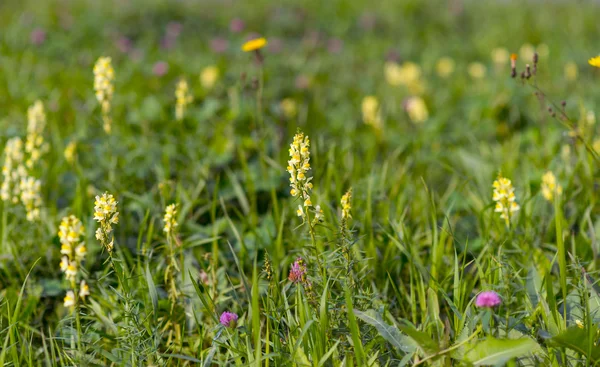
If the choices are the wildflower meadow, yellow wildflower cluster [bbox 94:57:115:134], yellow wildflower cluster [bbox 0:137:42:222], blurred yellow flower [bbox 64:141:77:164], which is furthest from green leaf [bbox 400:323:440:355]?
blurred yellow flower [bbox 64:141:77:164]

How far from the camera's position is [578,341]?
59.6 inches

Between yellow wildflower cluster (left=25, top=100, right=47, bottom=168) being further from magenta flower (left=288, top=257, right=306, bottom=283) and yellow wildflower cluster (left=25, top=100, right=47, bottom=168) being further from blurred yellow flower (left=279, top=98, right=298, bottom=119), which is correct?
blurred yellow flower (left=279, top=98, right=298, bottom=119)

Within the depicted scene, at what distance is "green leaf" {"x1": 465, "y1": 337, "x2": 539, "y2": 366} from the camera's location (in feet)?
4.62

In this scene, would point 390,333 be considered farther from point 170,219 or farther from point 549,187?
point 549,187

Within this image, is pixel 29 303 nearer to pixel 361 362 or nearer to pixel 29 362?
pixel 29 362

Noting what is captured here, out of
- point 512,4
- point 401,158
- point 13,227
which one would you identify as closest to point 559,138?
point 401,158

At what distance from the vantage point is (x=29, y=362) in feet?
5.51

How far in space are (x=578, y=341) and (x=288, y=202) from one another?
1450 millimetres

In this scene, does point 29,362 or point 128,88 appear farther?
point 128,88

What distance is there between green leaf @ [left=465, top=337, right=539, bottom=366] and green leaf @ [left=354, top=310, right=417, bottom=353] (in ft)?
0.51

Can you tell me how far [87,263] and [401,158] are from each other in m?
2.08

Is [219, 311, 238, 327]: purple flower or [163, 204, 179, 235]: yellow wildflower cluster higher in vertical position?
[163, 204, 179, 235]: yellow wildflower cluster

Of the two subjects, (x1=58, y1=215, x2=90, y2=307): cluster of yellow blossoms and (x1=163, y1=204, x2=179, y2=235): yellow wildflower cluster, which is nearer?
(x1=58, y1=215, x2=90, y2=307): cluster of yellow blossoms

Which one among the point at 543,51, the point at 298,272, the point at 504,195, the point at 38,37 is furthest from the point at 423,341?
the point at 38,37
